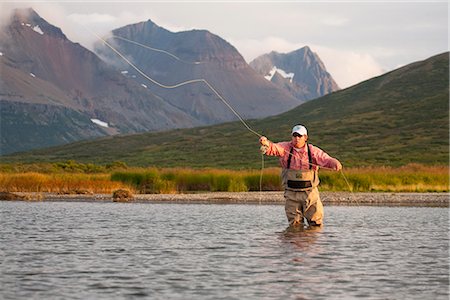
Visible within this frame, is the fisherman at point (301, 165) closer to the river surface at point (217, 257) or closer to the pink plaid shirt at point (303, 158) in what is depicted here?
the pink plaid shirt at point (303, 158)

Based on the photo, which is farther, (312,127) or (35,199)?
(312,127)

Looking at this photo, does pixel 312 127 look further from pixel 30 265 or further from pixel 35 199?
pixel 30 265

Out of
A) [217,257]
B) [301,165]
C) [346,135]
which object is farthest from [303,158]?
[346,135]

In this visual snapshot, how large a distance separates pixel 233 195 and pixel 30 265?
28.5 meters

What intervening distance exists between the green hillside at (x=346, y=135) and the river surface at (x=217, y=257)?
72.4 meters

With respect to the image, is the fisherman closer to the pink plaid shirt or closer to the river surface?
the pink plaid shirt

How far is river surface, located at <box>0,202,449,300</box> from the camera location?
1450cm

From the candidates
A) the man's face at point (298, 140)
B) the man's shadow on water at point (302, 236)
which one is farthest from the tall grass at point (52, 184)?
the man's face at point (298, 140)

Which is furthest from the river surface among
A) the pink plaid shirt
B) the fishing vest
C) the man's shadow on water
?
the pink plaid shirt

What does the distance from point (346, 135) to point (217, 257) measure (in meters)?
114

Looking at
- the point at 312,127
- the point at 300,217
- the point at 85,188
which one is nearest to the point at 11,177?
the point at 85,188

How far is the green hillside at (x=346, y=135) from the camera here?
379 feet

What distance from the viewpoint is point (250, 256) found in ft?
62.1

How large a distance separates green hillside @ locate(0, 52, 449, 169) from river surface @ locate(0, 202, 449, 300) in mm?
72357
